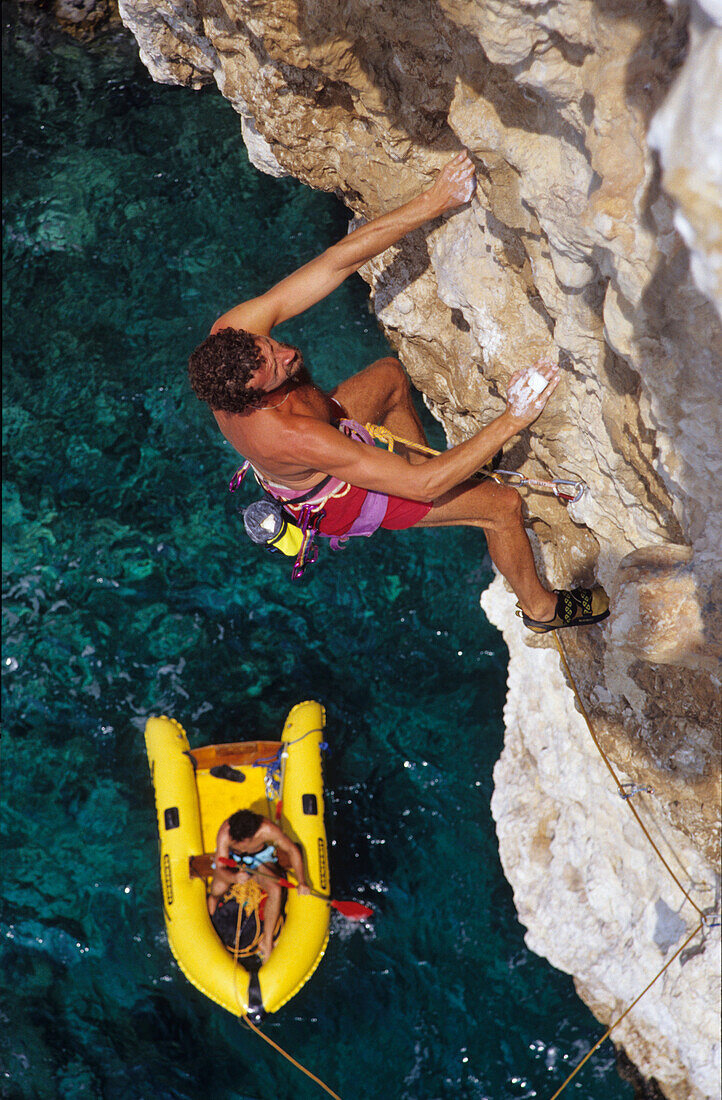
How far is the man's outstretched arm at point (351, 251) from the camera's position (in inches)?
123

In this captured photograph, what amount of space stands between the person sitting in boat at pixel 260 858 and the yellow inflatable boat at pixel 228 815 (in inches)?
4.1

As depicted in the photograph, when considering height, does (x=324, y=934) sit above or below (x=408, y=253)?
below

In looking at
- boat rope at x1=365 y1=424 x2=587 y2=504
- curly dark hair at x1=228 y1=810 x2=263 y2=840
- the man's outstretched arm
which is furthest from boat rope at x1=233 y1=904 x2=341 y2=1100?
the man's outstretched arm

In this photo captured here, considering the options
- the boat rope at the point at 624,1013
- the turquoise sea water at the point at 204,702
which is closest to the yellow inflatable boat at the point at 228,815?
the turquoise sea water at the point at 204,702

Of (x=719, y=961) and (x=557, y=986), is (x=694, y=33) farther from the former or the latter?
(x=557, y=986)

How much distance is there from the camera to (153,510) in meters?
5.92

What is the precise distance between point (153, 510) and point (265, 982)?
343 centimetres

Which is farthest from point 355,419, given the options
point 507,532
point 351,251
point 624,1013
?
point 624,1013

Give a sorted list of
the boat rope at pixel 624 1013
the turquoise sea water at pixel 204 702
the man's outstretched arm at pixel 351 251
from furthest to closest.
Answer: the turquoise sea water at pixel 204 702
the boat rope at pixel 624 1013
the man's outstretched arm at pixel 351 251

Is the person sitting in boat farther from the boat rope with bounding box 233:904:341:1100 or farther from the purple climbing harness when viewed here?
the purple climbing harness

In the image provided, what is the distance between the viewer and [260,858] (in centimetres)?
528

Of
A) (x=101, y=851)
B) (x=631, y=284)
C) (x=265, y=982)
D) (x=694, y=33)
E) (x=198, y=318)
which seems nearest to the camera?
(x=694, y=33)

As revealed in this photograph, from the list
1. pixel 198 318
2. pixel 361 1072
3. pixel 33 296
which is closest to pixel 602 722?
pixel 361 1072

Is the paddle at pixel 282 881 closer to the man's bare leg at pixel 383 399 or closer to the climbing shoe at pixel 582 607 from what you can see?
the climbing shoe at pixel 582 607
